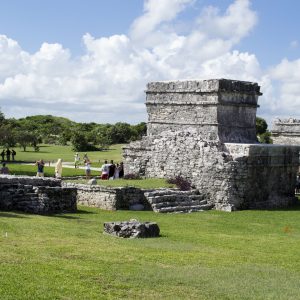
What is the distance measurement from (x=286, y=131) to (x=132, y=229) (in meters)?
32.8

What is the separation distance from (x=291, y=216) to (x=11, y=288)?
15.8m

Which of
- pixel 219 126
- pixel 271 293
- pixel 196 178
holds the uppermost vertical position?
pixel 219 126

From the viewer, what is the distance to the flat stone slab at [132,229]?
1583 cm

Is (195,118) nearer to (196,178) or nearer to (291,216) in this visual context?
(196,178)

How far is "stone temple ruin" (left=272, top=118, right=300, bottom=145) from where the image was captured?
152 ft

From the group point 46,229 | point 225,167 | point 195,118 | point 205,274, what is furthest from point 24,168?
point 205,274

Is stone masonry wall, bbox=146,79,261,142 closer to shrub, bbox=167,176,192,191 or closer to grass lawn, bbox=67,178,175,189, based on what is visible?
shrub, bbox=167,176,192,191

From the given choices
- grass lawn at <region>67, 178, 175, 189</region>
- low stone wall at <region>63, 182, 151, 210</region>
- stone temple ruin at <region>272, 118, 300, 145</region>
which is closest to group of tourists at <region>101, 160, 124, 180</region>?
grass lawn at <region>67, 178, 175, 189</region>

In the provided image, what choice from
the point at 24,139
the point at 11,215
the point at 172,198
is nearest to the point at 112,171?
the point at 172,198

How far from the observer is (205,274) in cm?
1166

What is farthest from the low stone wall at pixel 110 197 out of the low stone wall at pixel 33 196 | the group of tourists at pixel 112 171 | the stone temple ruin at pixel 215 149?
the group of tourists at pixel 112 171

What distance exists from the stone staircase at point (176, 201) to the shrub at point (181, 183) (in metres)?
0.44

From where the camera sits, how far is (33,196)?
65.2 feet

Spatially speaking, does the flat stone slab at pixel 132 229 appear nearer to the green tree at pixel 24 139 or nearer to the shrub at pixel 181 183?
the shrub at pixel 181 183
